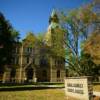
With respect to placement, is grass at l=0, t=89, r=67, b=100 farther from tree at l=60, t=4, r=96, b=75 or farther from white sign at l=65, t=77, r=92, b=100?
tree at l=60, t=4, r=96, b=75

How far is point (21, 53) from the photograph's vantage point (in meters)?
56.8

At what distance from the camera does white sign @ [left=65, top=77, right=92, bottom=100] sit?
9617 millimetres

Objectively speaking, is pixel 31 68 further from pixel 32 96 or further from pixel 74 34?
pixel 32 96

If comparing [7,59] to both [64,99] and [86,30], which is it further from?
[64,99]

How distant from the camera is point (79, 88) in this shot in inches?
408

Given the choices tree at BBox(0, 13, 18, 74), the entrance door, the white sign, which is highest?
tree at BBox(0, 13, 18, 74)

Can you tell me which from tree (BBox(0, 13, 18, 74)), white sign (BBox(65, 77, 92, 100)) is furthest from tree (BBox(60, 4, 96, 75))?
white sign (BBox(65, 77, 92, 100))

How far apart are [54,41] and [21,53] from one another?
2325 centimetres

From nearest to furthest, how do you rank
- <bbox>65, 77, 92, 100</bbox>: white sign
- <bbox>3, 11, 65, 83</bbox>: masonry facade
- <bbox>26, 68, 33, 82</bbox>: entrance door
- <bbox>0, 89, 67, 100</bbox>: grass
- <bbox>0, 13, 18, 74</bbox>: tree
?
<bbox>65, 77, 92, 100</bbox>: white sign → <bbox>0, 89, 67, 100</bbox>: grass → <bbox>0, 13, 18, 74</bbox>: tree → <bbox>3, 11, 65, 83</bbox>: masonry facade → <bbox>26, 68, 33, 82</bbox>: entrance door

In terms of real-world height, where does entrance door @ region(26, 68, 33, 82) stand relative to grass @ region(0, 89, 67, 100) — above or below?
above

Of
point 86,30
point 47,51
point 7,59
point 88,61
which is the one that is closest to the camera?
point 86,30

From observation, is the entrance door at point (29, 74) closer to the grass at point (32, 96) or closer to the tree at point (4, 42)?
the tree at point (4, 42)

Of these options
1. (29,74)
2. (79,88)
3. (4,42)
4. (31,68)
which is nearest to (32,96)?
(79,88)

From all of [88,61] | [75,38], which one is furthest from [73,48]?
[88,61]
